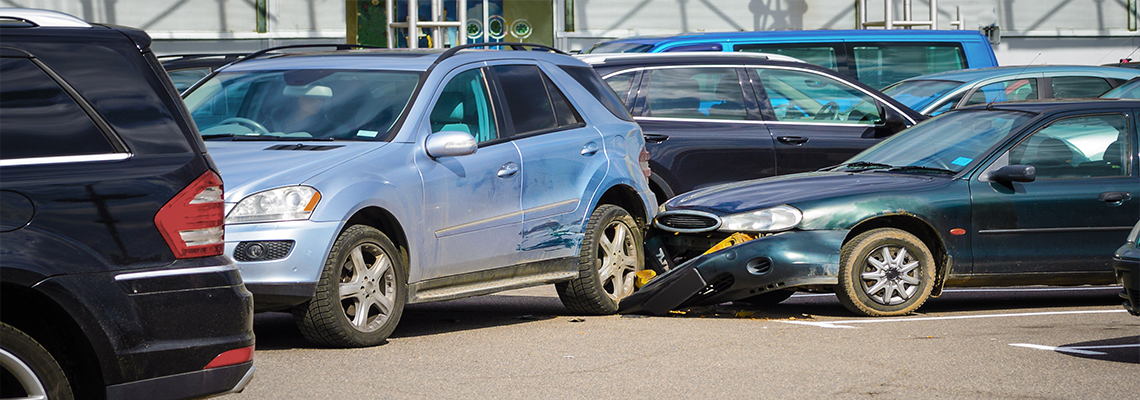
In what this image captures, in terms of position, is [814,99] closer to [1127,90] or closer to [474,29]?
[1127,90]

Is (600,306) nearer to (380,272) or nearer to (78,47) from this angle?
(380,272)

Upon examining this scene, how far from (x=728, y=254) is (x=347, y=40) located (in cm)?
1924

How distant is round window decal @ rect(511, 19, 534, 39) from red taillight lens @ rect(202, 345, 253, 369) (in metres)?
23.2

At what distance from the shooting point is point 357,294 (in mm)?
6797

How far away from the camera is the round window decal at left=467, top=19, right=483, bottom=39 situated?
26.8 m

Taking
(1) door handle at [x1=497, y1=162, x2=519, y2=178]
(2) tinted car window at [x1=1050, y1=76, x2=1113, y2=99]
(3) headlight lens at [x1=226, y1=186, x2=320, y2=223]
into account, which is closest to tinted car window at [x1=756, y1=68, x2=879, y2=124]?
(2) tinted car window at [x1=1050, y1=76, x2=1113, y2=99]

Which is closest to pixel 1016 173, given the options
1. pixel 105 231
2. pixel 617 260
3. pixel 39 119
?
pixel 617 260

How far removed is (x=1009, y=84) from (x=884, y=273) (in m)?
6.12

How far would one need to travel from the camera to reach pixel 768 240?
804 cm

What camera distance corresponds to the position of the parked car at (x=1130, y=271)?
6.49m

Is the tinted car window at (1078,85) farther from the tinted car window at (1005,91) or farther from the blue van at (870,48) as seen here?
the blue van at (870,48)

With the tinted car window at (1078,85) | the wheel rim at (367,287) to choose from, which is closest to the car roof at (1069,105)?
the wheel rim at (367,287)

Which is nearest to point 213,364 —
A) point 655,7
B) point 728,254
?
point 728,254

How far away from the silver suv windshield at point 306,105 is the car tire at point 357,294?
703 mm
